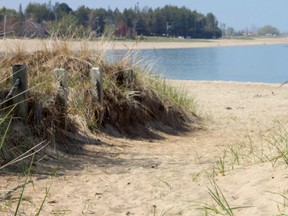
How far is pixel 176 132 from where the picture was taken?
865 cm

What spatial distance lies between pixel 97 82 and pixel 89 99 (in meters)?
0.26

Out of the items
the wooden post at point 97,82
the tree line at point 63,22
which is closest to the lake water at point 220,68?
the tree line at point 63,22

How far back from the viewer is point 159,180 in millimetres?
4922

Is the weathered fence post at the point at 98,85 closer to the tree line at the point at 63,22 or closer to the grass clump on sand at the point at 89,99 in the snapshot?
the grass clump on sand at the point at 89,99

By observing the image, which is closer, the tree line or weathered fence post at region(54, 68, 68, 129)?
weathered fence post at region(54, 68, 68, 129)

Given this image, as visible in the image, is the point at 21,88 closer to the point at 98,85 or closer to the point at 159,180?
the point at 98,85

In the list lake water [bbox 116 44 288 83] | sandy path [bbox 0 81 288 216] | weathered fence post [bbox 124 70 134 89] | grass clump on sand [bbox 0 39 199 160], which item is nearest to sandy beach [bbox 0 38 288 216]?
sandy path [bbox 0 81 288 216]

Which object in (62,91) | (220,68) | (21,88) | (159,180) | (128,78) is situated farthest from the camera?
(220,68)

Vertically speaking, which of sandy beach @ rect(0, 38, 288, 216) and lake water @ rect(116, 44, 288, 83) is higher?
sandy beach @ rect(0, 38, 288, 216)

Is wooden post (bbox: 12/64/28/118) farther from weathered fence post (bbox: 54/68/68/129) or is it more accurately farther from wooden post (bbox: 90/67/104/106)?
wooden post (bbox: 90/67/104/106)

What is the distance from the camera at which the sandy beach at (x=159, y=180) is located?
3.69 meters

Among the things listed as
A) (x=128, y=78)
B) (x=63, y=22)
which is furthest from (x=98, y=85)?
(x=63, y=22)

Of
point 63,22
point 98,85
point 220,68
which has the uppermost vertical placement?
point 63,22

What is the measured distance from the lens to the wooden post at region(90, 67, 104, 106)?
25.0 ft
